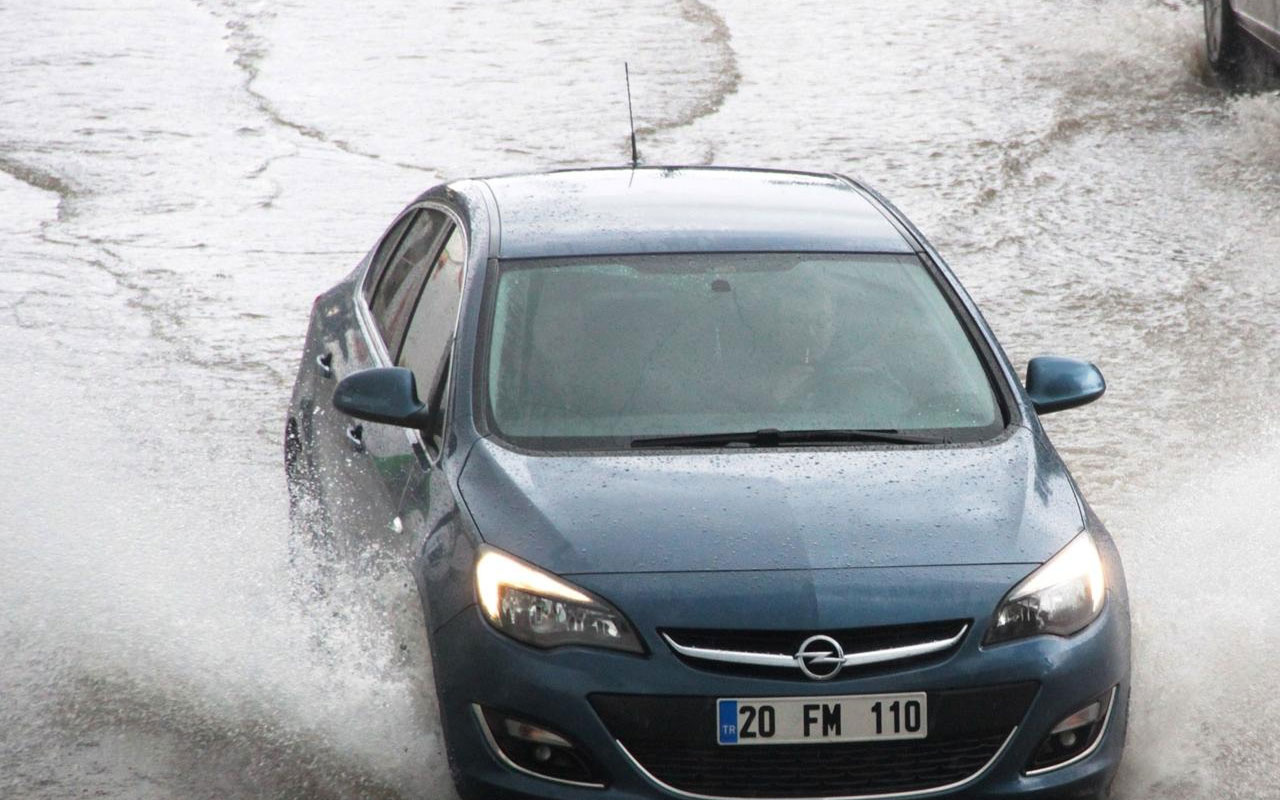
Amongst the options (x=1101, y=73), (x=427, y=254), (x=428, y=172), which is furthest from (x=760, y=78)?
(x=427, y=254)

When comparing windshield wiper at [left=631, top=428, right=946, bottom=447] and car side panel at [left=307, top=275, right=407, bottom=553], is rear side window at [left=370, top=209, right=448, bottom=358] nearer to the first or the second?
car side panel at [left=307, top=275, right=407, bottom=553]

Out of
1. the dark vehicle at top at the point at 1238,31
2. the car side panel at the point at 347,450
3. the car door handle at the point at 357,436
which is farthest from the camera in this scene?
the dark vehicle at top at the point at 1238,31

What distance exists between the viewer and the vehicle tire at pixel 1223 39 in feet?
53.9

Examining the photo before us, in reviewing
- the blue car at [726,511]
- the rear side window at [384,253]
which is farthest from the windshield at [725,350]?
the rear side window at [384,253]

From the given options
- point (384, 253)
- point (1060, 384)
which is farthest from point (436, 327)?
point (1060, 384)

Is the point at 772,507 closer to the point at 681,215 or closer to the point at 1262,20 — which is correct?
Answer: the point at 681,215

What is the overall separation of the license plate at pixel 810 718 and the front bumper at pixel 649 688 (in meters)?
0.02

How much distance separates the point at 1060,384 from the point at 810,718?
65.4 inches

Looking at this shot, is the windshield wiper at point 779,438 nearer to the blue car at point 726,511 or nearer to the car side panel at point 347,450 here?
the blue car at point 726,511

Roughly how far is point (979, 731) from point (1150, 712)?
1.35m

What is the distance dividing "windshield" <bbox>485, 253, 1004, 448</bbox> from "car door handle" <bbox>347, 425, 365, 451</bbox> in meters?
0.65

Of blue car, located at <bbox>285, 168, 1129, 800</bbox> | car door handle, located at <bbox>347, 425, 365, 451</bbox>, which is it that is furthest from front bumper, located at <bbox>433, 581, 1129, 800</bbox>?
car door handle, located at <bbox>347, 425, 365, 451</bbox>

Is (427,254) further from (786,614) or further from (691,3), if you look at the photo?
(691,3)

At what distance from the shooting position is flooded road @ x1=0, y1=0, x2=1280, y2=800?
18.0 ft
